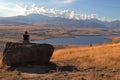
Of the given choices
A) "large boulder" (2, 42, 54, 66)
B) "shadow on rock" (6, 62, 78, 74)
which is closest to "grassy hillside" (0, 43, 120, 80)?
"shadow on rock" (6, 62, 78, 74)

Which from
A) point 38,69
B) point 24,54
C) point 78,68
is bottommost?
point 78,68

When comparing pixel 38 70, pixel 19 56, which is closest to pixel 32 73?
pixel 38 70

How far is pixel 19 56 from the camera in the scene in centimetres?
2412

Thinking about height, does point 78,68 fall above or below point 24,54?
below

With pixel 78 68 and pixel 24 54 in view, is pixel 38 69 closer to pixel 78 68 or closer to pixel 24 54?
pixel 24 54

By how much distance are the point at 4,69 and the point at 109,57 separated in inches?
389

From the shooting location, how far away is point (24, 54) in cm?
2414

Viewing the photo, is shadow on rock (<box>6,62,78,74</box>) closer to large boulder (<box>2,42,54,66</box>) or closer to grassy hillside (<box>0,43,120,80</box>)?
grassy hillside (<box>0,43,120,80</box>)

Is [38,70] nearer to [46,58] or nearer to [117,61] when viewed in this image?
[46,58]

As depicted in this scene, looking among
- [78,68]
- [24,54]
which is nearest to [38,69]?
[24,54]

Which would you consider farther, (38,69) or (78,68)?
(78,68)

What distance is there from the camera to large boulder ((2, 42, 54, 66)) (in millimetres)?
24156

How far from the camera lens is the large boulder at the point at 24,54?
24156 millimetres

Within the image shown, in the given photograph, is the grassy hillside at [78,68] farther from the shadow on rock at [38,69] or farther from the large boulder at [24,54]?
the large boulder at [24,54]
